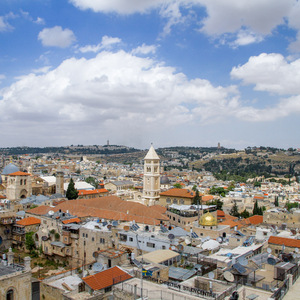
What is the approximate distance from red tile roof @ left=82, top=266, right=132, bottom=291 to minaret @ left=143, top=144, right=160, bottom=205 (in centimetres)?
3865

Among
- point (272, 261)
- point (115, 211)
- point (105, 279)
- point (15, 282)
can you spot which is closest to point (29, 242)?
point (115, 211)

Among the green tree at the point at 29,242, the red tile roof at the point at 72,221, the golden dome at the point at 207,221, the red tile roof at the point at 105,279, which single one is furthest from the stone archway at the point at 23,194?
the red tile roof at the point at 105,279

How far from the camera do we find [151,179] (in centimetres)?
5684

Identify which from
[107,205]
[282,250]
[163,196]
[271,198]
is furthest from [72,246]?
[271,198]

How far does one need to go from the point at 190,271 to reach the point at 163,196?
38.3 m

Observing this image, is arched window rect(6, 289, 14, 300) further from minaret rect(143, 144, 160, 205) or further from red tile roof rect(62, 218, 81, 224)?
minaret rect(143, 144, 160, 205)

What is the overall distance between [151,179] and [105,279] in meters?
39.3

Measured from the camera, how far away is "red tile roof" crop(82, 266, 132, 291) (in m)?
17.2

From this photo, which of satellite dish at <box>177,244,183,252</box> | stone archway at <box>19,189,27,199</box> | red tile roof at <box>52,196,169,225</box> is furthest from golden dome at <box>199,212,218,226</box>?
stone archway at <box>19,189,27,199</box>

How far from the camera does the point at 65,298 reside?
56.2ft

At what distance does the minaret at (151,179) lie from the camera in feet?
186

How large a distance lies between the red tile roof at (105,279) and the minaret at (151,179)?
38.6 m

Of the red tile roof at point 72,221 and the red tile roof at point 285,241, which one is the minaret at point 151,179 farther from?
the red tile roof at point 285,241

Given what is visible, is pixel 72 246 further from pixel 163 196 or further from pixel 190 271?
pixel 163 196
